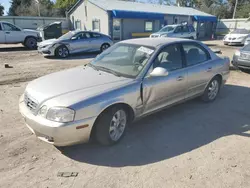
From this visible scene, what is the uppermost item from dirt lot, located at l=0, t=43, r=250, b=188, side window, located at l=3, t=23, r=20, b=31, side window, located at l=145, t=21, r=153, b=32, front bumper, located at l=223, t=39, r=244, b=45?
side window, located at l=145, t=21, r=153, b=32

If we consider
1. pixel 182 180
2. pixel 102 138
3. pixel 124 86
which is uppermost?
pixel 124 86

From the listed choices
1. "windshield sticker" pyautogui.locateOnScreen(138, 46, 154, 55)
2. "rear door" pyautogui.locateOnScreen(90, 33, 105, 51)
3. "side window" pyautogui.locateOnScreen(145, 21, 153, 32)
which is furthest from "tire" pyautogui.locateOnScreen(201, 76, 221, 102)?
"side window" pyautogui.locateOnScreen(145, 21, 153, 32)

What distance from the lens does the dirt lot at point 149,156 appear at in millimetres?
2797

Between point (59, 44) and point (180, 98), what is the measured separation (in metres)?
8.77

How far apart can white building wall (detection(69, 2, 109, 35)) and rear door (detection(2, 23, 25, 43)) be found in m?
10.0

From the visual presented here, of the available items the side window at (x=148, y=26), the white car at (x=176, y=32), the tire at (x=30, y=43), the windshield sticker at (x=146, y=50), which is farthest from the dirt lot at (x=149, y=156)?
the side window at (x=148, y=26)

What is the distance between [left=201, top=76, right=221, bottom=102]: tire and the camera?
17.2 ft

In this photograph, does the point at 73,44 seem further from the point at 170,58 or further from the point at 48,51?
the point at 170,58

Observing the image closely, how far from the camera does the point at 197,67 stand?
15.4 ft

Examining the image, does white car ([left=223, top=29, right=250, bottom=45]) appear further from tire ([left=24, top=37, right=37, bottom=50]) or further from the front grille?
the front grille

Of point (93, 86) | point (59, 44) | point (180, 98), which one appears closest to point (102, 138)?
point (93, 86)

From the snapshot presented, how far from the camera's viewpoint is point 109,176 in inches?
113

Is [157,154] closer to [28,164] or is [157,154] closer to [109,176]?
[109,176]

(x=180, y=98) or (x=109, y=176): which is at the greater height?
(x=180, y=98)
